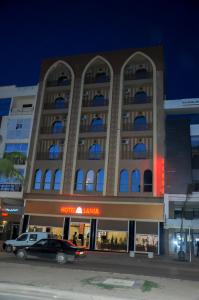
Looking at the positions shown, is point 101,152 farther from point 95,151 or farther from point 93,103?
point 93,103

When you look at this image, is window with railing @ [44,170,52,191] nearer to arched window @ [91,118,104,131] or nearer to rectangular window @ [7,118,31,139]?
rectangular window @ [7,118,31,139]

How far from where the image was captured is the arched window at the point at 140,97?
38062 mm

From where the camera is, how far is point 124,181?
35.3 m

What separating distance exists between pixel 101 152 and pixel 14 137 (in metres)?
12.7

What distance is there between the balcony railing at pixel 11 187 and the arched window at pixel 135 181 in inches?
571

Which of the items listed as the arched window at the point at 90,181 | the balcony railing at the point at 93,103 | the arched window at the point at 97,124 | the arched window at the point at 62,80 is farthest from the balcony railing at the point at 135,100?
the arched window at the point at 90,181

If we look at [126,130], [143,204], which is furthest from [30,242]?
[126,130]

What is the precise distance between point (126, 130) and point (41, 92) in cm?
1389

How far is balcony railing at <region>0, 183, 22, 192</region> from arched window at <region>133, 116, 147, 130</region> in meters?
16.6

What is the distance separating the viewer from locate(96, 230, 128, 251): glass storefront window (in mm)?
33031

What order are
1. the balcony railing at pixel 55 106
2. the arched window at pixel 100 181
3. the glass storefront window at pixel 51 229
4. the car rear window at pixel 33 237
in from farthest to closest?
1. the balcony railing at pixel 55 106
2. the arched window at pixel 100 181
3. the glass storefront window at pixel 51 229
4. the car rear window at pixel 33 237

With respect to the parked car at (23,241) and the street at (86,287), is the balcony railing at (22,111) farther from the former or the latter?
the street at (86,287)

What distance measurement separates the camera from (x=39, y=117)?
4066 cm

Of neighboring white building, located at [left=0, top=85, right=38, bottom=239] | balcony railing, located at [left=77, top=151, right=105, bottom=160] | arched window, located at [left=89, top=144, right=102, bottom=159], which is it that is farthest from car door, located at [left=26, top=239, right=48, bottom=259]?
arched window, located at [left=89, top=144, right=102, bottom=159]
